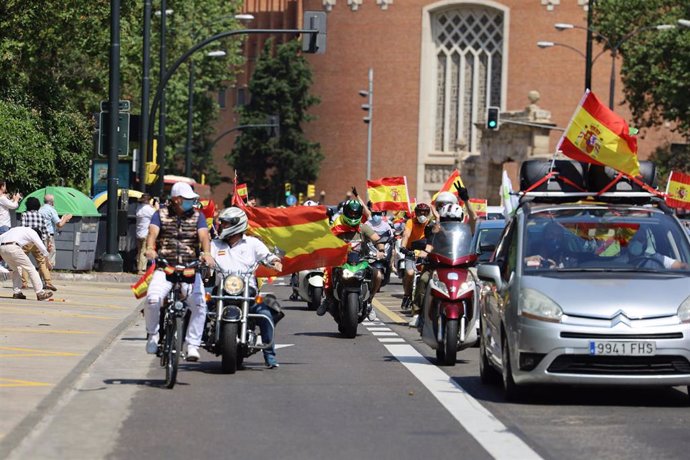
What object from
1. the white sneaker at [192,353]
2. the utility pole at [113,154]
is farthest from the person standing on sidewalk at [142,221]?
the white sneaker at [192,353]

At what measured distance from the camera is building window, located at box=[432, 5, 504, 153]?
103062mm

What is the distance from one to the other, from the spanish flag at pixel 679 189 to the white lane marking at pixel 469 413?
21717 mm

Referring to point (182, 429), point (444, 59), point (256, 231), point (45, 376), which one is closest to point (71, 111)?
point (256, 231)

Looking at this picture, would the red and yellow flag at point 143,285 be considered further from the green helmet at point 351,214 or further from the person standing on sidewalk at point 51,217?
the person standing on sidewalk at point 51,217

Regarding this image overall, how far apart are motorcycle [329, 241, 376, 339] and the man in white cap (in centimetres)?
517

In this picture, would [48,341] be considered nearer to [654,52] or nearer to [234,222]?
[234,222]

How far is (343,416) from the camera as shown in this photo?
12188mm

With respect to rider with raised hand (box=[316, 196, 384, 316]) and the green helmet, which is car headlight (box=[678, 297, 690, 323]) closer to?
rider with raised hand (box=[316, 196, 384, 316])

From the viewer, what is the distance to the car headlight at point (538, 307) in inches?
503

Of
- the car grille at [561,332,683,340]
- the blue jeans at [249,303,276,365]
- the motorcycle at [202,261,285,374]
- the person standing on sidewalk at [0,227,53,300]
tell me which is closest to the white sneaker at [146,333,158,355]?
the motorcycle at [202,261,285,374]

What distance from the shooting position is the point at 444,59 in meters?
104

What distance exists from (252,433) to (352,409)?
155 centimetres

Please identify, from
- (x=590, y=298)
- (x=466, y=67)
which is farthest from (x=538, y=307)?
(x=466, y=67)

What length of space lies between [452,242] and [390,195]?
847 inches
